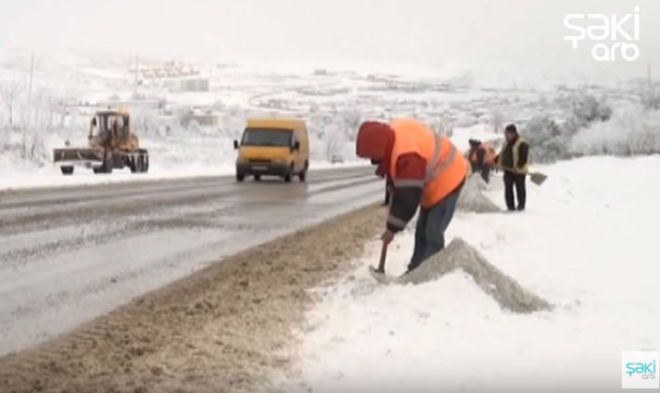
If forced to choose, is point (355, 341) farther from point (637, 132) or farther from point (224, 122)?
point (224, 122)

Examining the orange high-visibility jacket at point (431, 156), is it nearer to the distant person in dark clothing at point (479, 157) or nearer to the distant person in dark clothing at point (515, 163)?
the distant person in dark clothing at point (515, 163)

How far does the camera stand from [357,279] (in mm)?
7789

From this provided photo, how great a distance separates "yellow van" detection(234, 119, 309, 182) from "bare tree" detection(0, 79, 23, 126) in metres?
30.9

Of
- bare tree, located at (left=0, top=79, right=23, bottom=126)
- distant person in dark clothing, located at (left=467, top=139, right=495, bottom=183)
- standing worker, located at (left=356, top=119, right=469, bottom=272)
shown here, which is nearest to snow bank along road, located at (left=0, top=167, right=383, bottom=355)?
standing worker, located at (left=356, top=119, right=469, bottom=272)

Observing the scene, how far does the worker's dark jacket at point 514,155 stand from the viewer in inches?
662

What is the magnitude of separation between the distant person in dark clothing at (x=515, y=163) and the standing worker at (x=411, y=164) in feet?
30.0

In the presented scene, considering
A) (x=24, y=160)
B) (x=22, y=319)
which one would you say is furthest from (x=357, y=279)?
(x=24, y=160)

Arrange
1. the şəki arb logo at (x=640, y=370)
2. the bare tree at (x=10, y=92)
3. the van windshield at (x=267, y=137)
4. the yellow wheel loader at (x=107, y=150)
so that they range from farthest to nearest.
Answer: the bare tree at (x=10, y=92) → the yellow wheel loader at (x=107, y=150) → the van windshield at (x=267, y=137) → the şəki arb logo at (x=640, y=370)

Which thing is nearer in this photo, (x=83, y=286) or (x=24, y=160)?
(x=83, y=286)

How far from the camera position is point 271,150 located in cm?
3294

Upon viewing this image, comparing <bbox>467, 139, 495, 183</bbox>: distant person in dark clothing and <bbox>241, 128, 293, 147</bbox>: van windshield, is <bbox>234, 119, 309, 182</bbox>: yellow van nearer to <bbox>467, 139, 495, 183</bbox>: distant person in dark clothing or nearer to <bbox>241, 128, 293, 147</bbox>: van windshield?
<bbox>241, 128, 293, 147</bbox>: van windshield

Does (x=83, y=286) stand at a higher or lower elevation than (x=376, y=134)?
lower

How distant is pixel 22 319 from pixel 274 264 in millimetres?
3179

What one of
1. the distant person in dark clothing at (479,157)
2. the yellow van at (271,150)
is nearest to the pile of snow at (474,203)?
Answer: the distant person in dark clothing at (479,157)
